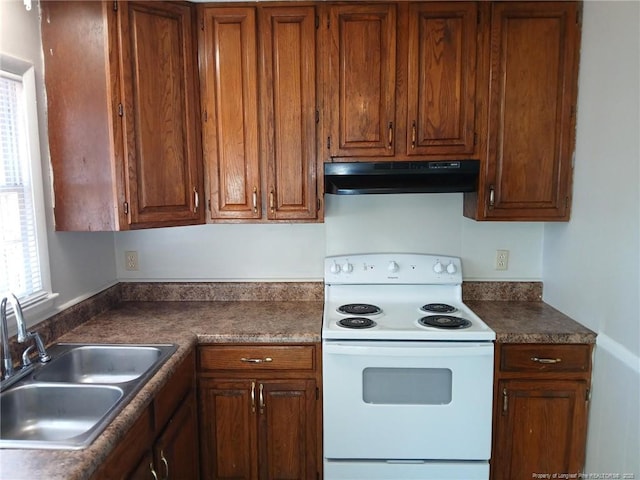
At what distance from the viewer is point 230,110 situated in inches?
84.6

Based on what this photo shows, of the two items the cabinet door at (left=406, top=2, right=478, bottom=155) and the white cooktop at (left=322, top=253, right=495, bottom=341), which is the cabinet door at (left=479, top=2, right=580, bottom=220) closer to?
the cabinet door at (left=406, top=2, right=478, bottom=155)

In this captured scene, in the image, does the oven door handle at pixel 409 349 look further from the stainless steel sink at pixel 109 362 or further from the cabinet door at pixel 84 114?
the cabinet door at pixel 84 114

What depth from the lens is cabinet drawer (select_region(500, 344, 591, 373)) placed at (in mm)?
1972

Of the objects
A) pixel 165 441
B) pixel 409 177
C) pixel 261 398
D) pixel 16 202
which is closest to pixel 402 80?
pixel 409 177

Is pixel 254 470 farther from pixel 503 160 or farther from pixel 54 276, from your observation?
pixel 503 160

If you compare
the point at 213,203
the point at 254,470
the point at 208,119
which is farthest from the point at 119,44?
the point at 254,470

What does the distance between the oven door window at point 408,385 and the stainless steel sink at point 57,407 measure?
107 centimetres

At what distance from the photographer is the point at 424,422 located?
1995 mm

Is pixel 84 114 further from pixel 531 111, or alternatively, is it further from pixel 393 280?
pixel 531 111

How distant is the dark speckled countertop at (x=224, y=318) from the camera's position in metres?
1.93

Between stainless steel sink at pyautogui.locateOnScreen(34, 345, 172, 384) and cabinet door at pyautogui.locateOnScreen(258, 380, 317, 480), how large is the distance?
51 cm

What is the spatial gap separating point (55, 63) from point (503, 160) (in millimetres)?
2014

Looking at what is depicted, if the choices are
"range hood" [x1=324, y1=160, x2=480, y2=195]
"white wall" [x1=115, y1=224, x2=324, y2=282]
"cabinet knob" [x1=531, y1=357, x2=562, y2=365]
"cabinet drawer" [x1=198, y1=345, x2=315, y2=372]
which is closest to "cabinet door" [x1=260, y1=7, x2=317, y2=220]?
"range hood" [x1=324, y1=160, x2=480, y2=195]

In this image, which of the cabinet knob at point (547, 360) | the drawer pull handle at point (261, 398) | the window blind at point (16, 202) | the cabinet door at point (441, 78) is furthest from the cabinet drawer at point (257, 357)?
the cabinet door at point (441, 78)
